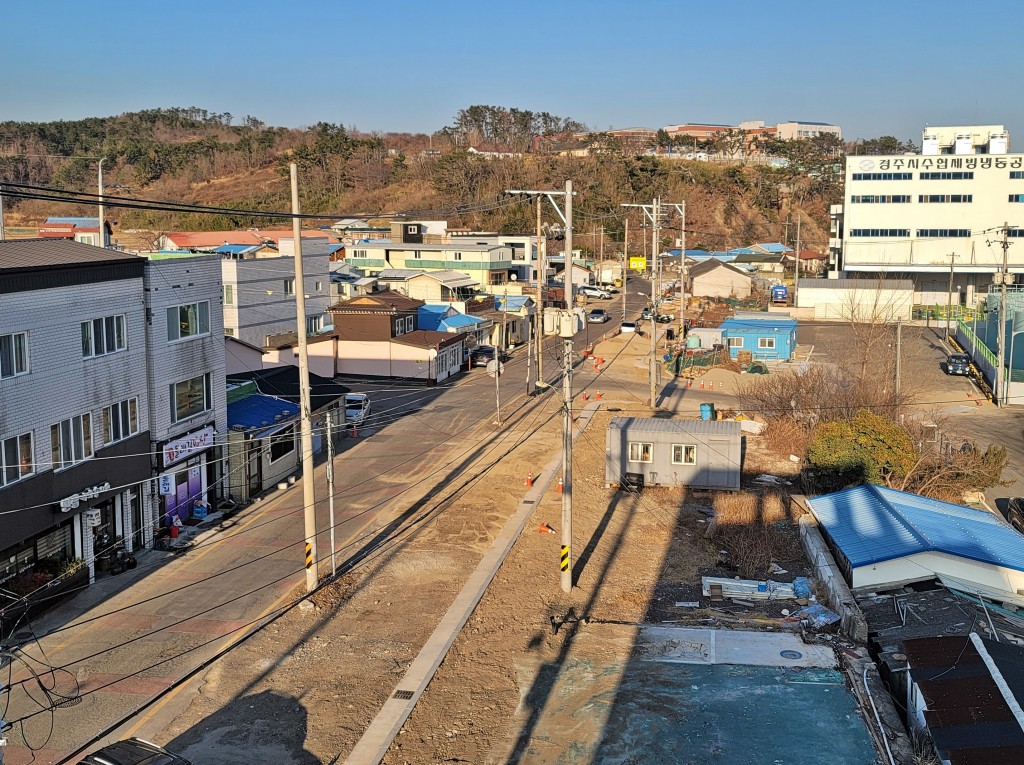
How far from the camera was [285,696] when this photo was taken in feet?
43.1

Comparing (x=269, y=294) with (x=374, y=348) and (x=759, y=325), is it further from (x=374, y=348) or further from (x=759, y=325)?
(x=759, y=325)

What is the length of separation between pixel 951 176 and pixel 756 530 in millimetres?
55135

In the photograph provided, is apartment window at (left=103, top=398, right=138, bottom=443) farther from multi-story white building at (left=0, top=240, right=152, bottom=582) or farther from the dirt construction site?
the dirt construction site

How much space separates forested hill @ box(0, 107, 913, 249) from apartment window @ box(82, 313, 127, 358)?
2960 inches

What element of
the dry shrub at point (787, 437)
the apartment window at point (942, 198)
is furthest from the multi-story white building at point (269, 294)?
the apartment window at point (942, 198)

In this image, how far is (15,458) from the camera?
51.9ft

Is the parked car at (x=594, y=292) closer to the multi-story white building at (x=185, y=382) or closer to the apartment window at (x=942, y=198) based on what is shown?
the apartment window at (x=942, y=198)

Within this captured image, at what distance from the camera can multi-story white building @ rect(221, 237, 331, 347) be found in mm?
38969

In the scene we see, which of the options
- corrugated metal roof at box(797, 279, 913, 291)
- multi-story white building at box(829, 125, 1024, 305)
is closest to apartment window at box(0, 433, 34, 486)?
corrugated metal roof at box(797, 279, 913, 291)

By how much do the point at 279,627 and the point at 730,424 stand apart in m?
13.5

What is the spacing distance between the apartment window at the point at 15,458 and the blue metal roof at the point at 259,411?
6.89m

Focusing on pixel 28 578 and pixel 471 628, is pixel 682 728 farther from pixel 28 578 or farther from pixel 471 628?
pixel 28 578

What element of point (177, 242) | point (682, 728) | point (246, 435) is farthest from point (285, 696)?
point (177, 242)

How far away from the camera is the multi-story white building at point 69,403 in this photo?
15.8m
